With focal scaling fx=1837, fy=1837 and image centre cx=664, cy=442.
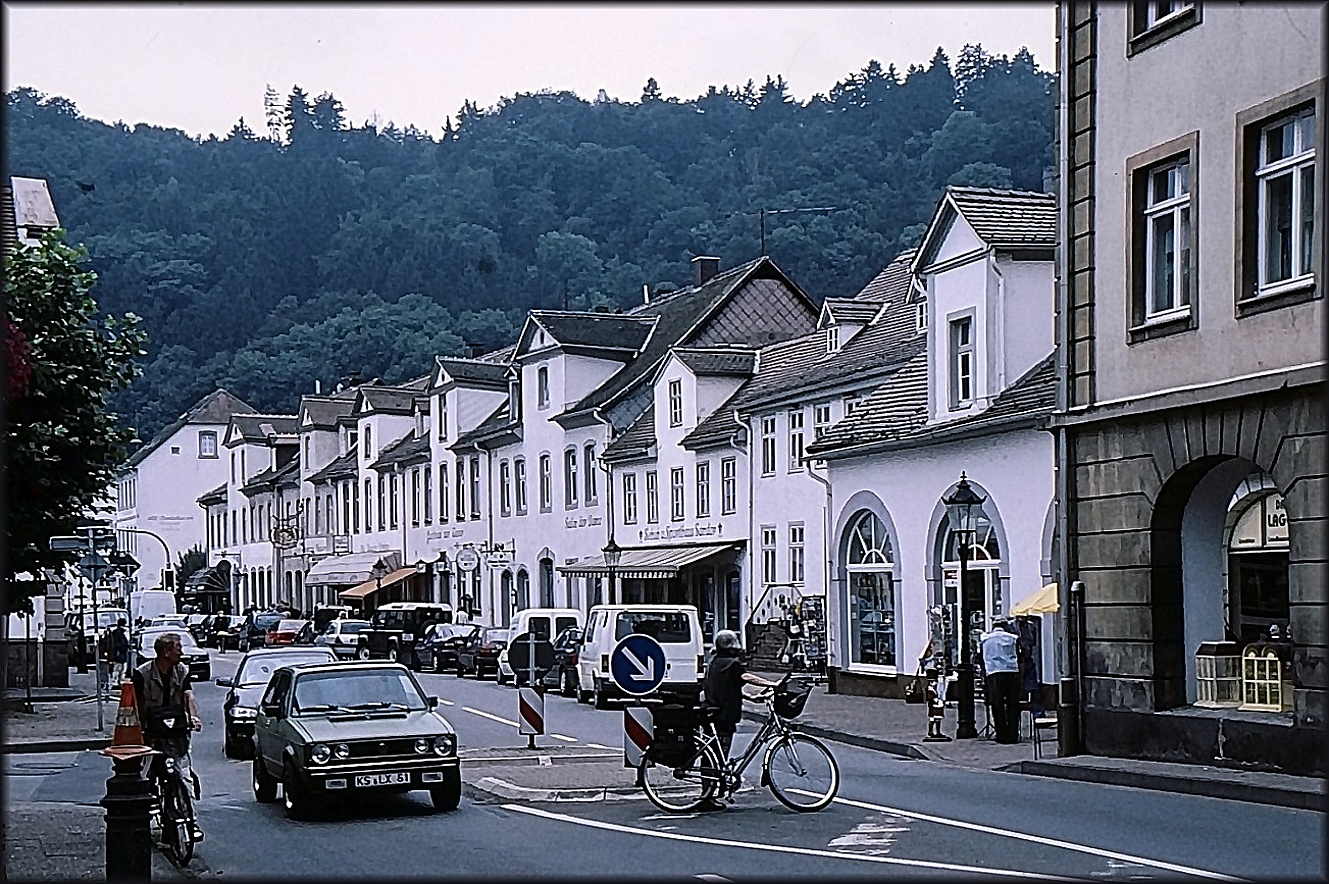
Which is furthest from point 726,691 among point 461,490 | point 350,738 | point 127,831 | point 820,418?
point 461,490

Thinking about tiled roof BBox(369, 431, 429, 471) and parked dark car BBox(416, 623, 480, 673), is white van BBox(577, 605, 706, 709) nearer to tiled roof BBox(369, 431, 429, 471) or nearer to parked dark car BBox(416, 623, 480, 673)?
parked dark car BBox(416, 623, 480, 673)

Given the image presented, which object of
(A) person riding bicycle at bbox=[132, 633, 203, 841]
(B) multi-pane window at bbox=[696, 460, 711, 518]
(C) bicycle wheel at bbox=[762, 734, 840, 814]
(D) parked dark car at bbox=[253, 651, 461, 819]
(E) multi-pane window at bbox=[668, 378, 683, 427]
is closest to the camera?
(A) person riding bicycle at bbox=[132, 633, 203, 841]

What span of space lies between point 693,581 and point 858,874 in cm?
3991

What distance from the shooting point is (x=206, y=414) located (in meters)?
105

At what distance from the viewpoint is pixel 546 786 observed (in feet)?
65.4

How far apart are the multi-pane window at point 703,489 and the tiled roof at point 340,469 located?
34400 mm

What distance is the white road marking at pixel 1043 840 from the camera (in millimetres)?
12766

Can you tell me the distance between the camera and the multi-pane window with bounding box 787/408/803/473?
4528 cm

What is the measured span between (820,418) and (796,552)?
11.9 feet

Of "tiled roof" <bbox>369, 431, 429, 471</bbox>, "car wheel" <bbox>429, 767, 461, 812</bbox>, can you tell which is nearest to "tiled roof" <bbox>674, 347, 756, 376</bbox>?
"tiled roof" <bbox>369, 431, 429, 471</bbox>

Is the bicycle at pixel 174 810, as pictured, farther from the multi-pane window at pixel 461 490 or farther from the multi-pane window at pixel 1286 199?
the multi-pane window at pixel 461 490

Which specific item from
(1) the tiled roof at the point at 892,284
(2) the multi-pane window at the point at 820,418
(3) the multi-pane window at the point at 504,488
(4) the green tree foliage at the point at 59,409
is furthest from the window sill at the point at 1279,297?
(3) the multi-pane window at the point at 504,488

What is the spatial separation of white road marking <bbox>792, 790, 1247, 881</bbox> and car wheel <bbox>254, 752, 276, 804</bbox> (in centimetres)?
595

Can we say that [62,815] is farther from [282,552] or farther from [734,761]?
[282,552]
